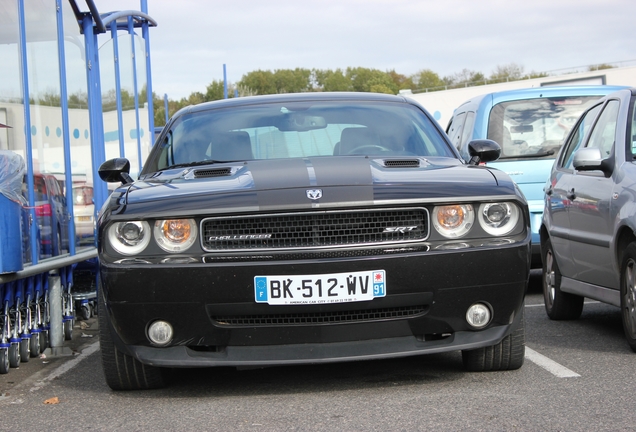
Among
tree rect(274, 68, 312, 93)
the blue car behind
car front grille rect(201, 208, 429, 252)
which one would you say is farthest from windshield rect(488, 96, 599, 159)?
tree rect(274, 68, 312, 93)

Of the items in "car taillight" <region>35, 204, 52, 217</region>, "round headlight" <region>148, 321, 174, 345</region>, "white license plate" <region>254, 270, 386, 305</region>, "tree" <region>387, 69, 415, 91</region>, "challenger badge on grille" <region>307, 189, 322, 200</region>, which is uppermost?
"tree" <region>387, 69, 415, 91</region>

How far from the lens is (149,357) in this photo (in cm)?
508

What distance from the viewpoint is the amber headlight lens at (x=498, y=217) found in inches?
201

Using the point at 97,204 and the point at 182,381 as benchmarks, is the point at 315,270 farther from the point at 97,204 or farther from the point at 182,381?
the point at 97,204

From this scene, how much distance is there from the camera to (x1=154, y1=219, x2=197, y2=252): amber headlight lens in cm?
498

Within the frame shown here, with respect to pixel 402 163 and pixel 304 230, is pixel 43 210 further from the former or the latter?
pixel 304 230

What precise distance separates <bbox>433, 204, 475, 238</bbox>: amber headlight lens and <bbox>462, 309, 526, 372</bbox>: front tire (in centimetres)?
65

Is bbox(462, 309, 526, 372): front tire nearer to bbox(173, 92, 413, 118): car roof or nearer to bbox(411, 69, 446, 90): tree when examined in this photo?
bbox(173, 92, 413, 118): car roof

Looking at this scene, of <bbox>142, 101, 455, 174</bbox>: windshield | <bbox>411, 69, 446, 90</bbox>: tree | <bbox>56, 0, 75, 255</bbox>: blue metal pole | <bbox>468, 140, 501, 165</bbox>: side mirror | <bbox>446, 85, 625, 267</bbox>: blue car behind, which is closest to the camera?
<bbox>142, 101, 455, 174</bbox>: windshield

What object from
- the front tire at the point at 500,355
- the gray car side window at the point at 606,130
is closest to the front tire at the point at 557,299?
the gray car side window at the point at 606,130

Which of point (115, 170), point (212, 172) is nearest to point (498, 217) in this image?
point (212, 172)

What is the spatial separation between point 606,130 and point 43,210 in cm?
389

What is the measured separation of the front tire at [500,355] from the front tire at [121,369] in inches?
62.7

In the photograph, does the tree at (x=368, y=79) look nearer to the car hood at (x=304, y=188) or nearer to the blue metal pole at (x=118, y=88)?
the blue metal pole at (x=118, y=88)
